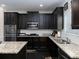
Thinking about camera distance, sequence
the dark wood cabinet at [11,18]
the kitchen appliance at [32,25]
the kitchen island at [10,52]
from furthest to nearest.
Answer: the kitchen appliance at [32,25] → the dark wood cabinet at [11,18] → the kitchen island at [10,52]

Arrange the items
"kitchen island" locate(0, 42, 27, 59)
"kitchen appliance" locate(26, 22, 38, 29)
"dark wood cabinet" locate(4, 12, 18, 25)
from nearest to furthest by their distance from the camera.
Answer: "kitchen island" locate(0, 42, 27, 59), "dark wood cabinet" locate(4, 12, 18, 25), "kitchen appliance" locate(26, 22, 38, 29)

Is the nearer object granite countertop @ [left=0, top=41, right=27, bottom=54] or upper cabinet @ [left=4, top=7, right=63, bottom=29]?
granite countertop @ [left=0, top=41, right=27, bottom=54]

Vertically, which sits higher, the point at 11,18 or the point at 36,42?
the point at 11,18

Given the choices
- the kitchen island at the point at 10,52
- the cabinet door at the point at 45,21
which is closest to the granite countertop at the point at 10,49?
the kitchen island at the point at 10,52

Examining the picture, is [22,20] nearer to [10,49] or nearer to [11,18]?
[11,18]

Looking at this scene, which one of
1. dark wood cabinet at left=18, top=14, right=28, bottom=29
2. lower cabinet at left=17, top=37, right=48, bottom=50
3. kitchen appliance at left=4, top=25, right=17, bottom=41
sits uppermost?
dark wood cabinet at left=18, top=14, right=28, bottom=29

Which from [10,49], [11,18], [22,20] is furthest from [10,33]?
[10,49]

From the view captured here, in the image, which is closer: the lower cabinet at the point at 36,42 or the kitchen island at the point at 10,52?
the kitchen island at the point at 10,52

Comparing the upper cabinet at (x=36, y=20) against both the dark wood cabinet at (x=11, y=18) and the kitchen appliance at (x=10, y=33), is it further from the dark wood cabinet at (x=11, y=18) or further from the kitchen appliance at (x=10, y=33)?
the kitchen appliance at (x=10, y=33)

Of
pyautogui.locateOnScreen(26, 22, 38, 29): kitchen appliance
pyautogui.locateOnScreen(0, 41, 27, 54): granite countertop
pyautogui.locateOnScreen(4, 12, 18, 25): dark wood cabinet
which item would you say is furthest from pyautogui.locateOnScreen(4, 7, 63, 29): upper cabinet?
pyautogui.locateOnScreen(0, 41, 27, 54): granite countertop

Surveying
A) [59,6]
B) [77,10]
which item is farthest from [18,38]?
[77,10]

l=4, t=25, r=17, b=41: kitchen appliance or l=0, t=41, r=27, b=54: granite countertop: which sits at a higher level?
l=4, t=25, r=17, b=41: kitchen appliance

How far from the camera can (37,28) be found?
857 centimetres

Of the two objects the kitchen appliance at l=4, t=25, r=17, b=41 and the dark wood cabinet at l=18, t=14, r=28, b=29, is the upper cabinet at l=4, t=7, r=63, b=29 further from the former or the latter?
the kitchen appliance at l=4, t=25, r=17, b=41
